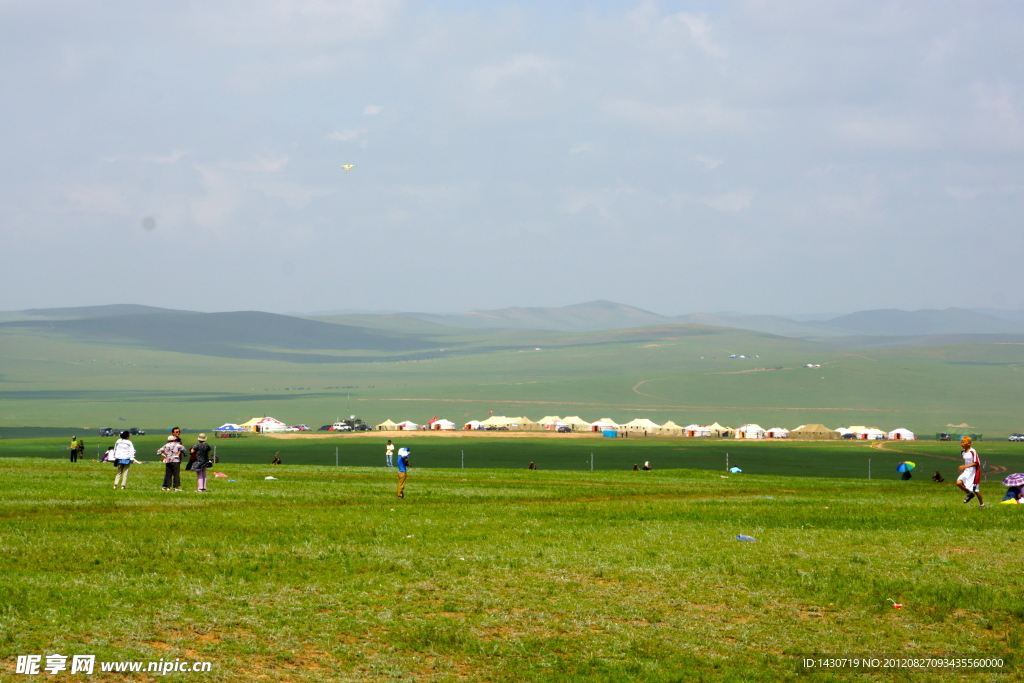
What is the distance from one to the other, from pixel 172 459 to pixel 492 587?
18.3m

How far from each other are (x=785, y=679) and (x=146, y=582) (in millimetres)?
11016

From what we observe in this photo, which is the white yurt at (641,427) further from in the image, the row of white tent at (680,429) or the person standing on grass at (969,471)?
the person standing on grass at (969,471)

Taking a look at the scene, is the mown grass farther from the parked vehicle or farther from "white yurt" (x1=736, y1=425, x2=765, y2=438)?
the parked vehicle

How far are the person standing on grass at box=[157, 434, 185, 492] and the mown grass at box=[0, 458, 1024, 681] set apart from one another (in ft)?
7.53

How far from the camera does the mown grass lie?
575 inches

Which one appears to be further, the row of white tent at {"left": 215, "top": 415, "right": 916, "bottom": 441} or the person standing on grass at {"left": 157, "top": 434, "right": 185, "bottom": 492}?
the row of white tent at {"left": 215, "top": 415, "right": 916, "bottom": 441}

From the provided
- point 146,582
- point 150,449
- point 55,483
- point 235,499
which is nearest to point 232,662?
point 146,582

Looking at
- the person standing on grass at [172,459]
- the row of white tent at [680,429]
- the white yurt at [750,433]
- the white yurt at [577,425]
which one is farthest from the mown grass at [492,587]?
the white yurt at [577,425]

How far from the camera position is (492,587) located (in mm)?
18781

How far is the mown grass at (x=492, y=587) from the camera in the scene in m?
14.6

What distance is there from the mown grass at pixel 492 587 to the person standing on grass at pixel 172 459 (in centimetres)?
230

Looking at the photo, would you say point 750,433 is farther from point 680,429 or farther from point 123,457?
point 123,457

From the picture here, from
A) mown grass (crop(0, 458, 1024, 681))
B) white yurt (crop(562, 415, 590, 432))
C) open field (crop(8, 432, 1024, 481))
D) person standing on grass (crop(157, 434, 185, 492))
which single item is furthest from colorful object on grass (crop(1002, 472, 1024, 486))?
white yurt (crop(562, 415, 590, 432))

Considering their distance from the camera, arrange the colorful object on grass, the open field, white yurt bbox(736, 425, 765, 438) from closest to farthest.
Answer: the colorful object on grass
the open field
white yurt bbox(736, 425, 765, 438)
